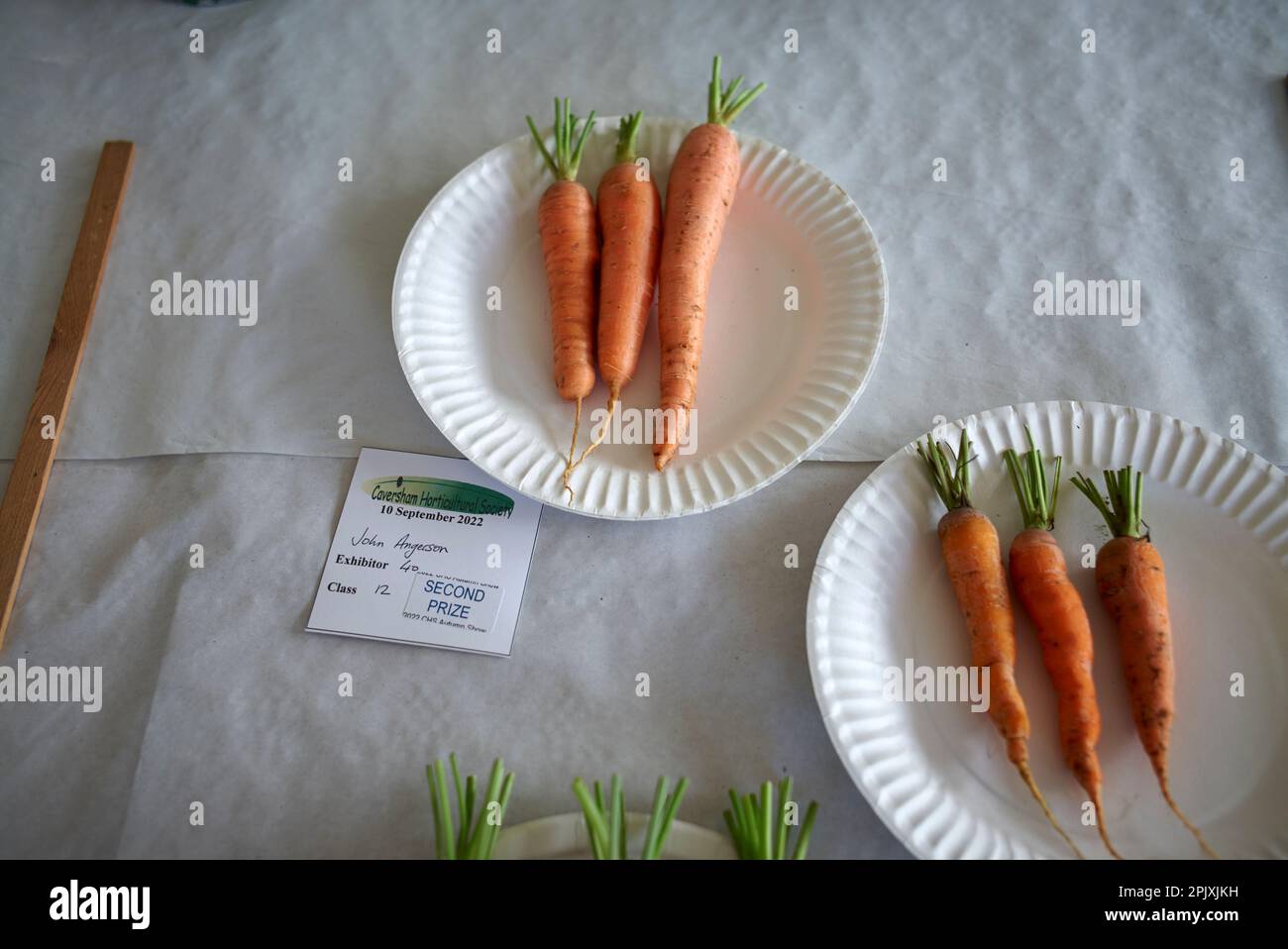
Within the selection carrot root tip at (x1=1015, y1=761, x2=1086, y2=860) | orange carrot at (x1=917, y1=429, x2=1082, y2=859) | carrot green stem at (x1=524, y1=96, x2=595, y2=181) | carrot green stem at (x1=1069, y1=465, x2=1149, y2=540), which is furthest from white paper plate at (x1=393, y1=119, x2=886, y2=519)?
carrot root tip at (x1=1015, y1=761, x2=1086, y2=860)

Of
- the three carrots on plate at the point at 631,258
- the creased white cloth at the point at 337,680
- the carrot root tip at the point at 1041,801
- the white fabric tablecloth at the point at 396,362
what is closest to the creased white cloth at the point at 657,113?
the white fabric tablecloth at the point at 396,362

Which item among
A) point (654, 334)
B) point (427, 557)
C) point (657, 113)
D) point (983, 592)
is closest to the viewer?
point (983, 592)

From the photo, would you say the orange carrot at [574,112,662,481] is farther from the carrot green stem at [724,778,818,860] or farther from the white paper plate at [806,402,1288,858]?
the carrot green stem at [724,778,818,860]

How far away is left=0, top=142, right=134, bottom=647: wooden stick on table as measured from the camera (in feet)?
3.43

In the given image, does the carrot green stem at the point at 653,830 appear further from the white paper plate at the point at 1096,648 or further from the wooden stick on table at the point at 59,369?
the wooden stick on table at the point at 59,369

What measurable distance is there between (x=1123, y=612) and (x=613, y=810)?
56 cm

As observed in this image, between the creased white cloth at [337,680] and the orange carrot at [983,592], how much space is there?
0.51 feet

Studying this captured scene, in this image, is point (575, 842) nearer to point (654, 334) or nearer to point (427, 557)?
point (427, 557)

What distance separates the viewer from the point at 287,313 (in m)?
1.20

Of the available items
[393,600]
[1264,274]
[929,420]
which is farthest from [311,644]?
[1264,274]

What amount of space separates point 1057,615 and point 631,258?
2.21 ft

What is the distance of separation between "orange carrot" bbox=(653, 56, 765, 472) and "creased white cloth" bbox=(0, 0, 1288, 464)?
216mm

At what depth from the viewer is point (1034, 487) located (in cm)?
91

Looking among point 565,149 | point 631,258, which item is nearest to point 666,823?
point 631,258
